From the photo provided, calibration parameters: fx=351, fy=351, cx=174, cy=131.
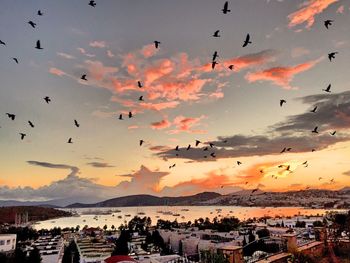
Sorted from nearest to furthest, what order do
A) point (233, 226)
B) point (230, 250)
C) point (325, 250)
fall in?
point (230, 250), point (325, 250), point (233, 226)

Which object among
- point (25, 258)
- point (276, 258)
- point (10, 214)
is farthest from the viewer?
point (10, 214)

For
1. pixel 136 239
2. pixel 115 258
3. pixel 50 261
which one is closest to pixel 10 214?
pixel 136 239

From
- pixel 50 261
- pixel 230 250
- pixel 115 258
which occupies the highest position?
pixel 230 250

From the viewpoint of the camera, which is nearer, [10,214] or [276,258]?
[276,258]

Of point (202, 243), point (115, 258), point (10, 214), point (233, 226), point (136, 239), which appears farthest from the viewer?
point (10, 214)

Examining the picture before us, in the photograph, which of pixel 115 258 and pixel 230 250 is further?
pixel 115 258

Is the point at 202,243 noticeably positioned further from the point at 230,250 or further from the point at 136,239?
the point at 230,250

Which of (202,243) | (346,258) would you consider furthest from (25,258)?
(346,258)

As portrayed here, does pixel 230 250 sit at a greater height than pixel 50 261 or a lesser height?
greater

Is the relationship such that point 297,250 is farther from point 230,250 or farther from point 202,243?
point 202,243
